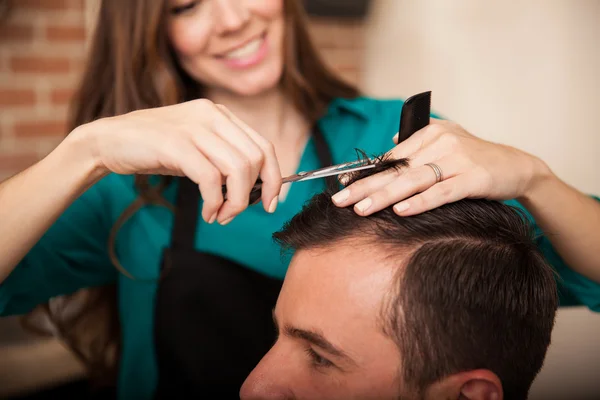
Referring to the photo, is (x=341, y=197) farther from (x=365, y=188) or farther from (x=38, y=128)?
(x=38, y=128)

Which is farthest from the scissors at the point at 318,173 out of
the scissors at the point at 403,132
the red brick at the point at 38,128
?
the red brick at the point at 38,128

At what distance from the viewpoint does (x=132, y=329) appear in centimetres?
101

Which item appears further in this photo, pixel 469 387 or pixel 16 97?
pixel 16 97

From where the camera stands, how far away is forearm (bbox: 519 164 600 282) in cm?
72

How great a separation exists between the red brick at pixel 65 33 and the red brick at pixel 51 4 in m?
0.06

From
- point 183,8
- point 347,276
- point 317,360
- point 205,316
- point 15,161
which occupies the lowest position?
point 15,161

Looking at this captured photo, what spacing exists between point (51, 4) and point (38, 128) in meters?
0.37

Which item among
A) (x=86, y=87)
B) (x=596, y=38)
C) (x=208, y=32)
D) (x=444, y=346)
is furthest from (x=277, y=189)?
(x=596, y=38)

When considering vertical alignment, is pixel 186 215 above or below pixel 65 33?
below

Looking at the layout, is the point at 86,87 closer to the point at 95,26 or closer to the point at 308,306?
the point at 95,26

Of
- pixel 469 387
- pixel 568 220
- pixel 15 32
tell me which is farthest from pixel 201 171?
pixel 15 32

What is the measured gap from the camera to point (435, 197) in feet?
2.02

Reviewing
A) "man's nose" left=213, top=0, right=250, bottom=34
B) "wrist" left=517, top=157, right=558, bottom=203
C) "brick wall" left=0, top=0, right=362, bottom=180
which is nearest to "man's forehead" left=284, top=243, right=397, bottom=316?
"wrist" left=517, top=157, right=558, bottom=203

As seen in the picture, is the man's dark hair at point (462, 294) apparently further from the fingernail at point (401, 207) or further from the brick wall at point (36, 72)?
the brick wall at point (36, 72)
